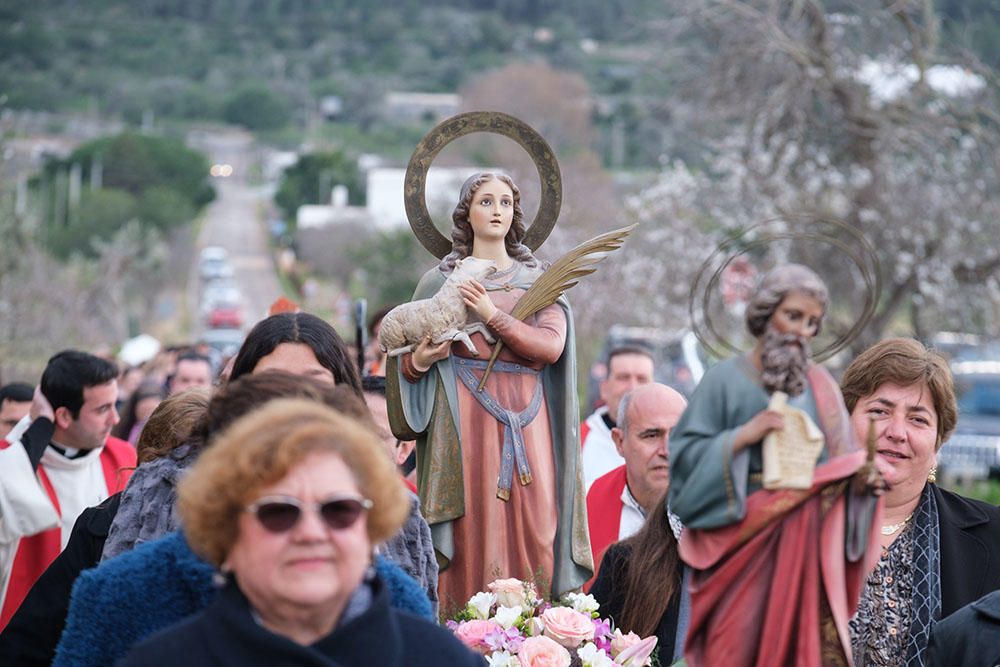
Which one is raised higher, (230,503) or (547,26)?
(547,26)

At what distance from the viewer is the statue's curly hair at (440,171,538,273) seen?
604 cm

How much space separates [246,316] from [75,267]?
20700 mm

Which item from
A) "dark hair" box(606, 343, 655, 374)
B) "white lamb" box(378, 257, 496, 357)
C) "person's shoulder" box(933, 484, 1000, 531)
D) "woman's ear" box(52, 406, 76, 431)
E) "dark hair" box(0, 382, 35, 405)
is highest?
"white lamb" box(378, 257, 496, 357)

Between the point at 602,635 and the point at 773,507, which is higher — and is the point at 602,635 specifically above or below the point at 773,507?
below

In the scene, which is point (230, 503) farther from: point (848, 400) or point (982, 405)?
point (982, 405)

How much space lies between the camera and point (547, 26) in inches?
6004

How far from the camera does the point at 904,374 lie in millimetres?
5602

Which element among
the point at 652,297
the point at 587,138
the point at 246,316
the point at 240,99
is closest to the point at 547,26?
the point at 240,99

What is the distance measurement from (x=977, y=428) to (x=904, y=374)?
18195 mm

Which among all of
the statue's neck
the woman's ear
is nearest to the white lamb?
the statue's neck

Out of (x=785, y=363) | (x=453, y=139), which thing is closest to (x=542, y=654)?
(x=785, y=363)

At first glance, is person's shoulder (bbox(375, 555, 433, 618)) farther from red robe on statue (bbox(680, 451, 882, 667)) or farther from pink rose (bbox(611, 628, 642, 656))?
pink rose (bbox(611, 628, 642, 656))

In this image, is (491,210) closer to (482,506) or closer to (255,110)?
(482,506)

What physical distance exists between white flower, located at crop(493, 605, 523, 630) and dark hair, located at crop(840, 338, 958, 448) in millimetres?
1319
